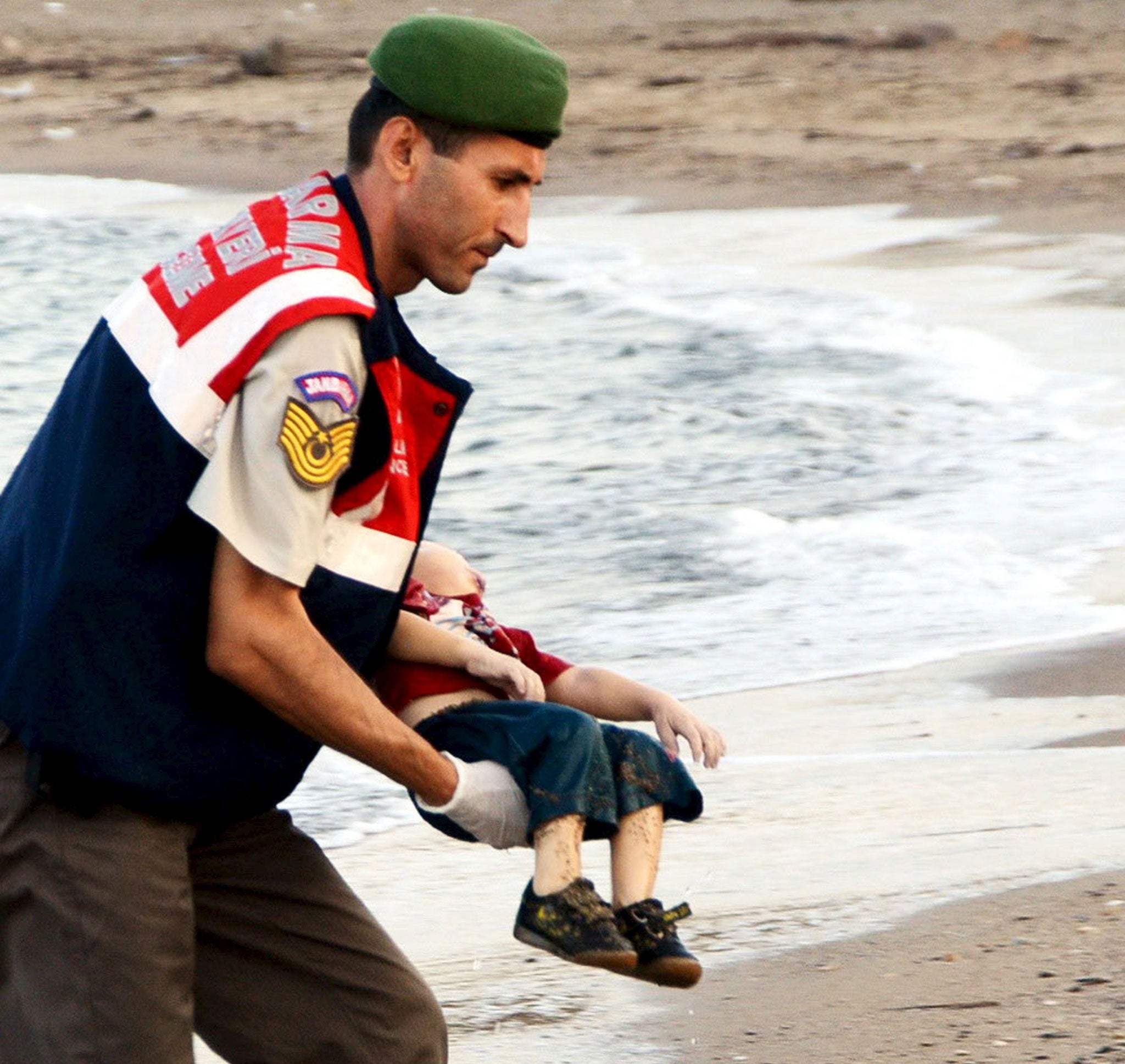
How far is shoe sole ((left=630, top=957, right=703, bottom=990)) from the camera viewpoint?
9.26 ft

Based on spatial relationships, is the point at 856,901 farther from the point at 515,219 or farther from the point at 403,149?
the point at 403,149

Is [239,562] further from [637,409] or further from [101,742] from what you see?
[637,409]

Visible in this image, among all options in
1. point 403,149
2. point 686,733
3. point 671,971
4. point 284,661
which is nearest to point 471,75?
point 403,149

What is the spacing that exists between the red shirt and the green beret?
76cm

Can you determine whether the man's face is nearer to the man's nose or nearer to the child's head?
the man's nose

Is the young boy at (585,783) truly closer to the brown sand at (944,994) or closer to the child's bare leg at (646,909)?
the child's bare leg at (646,909)

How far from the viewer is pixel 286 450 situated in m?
2.35

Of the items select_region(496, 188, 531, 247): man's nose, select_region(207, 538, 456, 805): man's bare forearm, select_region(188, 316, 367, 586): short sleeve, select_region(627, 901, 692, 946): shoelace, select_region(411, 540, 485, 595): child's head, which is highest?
select_region(496, 188, 531, 247): man's nose

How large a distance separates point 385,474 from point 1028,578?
5.17 m

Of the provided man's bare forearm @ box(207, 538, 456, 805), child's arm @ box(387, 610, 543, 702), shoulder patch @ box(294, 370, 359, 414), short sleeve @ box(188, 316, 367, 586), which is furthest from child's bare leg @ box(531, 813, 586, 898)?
shoulder patch @ box(294, 370, 359, 414)

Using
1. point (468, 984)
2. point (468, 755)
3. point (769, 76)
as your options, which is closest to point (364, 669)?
point (468, 755)

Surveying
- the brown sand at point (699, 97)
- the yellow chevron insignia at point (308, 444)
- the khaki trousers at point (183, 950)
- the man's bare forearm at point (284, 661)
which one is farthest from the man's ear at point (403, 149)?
the brown sand at point (699, 97)

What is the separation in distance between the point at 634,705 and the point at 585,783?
0.26m

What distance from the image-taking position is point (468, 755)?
2.89m
